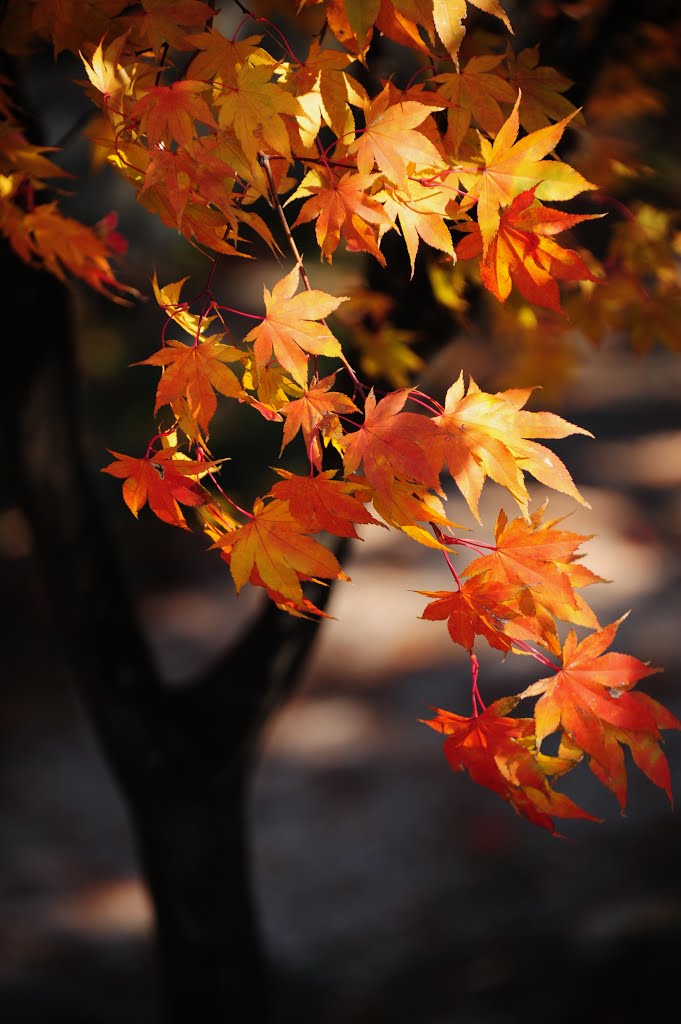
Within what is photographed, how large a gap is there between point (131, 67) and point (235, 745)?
147 cm

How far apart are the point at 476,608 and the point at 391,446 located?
0.72ft

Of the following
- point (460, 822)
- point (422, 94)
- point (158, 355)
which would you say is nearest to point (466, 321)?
point (422, 94)

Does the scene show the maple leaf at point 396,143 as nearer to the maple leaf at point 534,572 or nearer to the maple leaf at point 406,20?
the maple leaf at point 406,20

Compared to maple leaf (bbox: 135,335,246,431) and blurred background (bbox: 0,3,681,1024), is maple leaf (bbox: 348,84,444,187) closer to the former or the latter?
maple leaf (bbox: 135,335,246,431)

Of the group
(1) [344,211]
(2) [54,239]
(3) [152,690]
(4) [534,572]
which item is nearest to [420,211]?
(1) [344,211]

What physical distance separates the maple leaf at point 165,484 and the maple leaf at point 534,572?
316 mm

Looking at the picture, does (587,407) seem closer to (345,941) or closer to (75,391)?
(345,941)

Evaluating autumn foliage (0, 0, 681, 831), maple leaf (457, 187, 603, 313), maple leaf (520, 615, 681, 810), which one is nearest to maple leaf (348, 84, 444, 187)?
autumn foliage (0, 0, 681, 831)

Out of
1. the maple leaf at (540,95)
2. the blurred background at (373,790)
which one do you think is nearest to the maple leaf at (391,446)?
the maple leaf at (540,95)

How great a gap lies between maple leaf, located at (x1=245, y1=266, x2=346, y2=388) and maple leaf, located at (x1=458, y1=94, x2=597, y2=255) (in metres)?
0.19

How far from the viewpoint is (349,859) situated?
3.34 metres

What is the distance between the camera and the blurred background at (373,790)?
8.75 ft

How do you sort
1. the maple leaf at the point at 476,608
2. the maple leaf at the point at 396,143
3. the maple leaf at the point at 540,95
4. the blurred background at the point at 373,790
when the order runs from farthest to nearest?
the blurred background at the point at 373,790 < the maple leaf at the point at 540,95 < the maple leaf at the point at 476,608 < the maple leaf at the point at 396,143

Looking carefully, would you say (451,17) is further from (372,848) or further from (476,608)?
(372,848)
